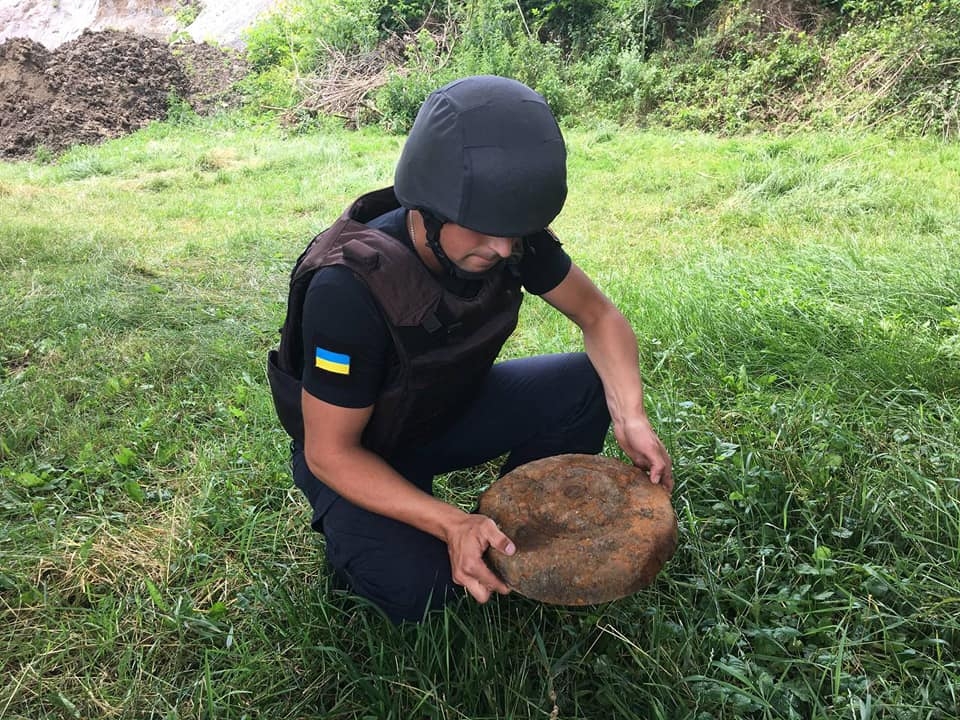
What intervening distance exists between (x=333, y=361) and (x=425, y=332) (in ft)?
0.68

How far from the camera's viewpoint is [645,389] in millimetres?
2742

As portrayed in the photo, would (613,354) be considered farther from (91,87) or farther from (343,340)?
(91,87)

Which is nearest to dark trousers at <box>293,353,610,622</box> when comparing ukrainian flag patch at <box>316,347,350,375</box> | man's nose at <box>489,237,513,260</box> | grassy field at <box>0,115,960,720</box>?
grassy field at <box>0,115,960,720</box>

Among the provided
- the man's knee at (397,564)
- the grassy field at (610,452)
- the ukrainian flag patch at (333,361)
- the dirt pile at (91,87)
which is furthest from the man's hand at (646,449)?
the dirt pile at (91,87)

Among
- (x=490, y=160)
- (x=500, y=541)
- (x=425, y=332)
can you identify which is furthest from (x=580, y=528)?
(x=490, y=160)

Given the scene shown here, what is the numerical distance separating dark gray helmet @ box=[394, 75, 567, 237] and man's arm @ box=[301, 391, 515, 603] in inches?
19.0

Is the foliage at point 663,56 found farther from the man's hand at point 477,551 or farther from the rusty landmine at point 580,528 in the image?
the man's hand at point 477,551

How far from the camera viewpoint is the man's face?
1.48 meters

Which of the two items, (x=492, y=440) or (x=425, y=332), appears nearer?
(x=425, y=332)

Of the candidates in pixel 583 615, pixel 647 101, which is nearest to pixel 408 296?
pixel 583 615

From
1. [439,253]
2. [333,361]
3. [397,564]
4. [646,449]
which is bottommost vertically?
Result: [397,564]

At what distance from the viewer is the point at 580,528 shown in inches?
60.3

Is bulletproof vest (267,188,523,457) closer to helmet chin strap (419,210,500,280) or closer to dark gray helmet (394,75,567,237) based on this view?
helmet chin strap (419,210,500,280)

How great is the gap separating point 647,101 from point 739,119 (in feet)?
5.64
